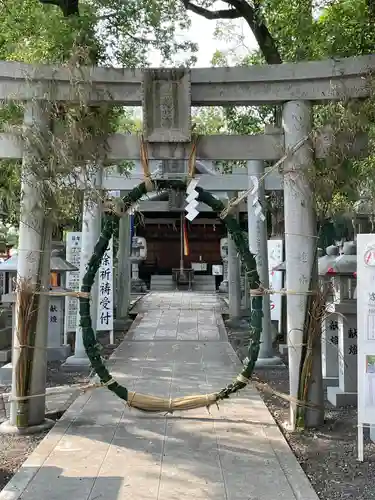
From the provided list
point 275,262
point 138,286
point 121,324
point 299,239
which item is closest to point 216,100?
point 299,239

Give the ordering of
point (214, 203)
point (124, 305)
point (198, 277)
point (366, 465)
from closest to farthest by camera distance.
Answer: point (366, 465) → point (214, 203) → point (124, 305) → point (198, 277)

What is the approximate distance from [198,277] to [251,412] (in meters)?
18.4

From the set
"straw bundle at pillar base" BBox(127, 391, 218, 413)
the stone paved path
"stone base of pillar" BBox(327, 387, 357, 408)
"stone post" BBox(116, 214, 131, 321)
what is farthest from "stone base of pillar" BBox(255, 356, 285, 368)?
"stone post" BBox(116, 214, 131, 321)

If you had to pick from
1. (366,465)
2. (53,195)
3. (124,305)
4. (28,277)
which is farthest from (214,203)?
(124,305)

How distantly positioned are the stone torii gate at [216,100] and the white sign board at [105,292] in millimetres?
4641

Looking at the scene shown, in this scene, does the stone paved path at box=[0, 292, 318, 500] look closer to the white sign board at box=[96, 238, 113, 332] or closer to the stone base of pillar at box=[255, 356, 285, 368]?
the stone base of pillar at box=[255, 356, 285, 368]

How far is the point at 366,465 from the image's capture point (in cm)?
494

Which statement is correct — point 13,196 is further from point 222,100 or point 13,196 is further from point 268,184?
point 268,184

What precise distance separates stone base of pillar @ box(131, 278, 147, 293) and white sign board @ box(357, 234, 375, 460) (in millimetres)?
18286

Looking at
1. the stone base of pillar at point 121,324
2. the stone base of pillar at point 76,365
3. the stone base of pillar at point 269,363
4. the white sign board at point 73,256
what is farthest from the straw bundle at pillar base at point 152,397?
the stone base of pillar at point 121,324

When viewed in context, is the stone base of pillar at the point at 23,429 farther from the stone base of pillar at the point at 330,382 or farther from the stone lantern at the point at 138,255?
the stone lantern at the point at 138,255

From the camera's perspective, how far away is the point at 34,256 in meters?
5.93

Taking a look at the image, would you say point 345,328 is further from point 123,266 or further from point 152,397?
point 123,266

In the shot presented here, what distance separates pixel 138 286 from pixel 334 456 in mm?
18823
